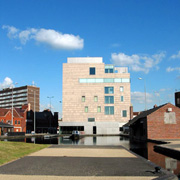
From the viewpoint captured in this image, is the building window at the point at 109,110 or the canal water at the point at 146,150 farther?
the building window at the point at 109,110

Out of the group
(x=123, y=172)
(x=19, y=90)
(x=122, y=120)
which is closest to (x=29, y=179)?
(x=123, y=172)

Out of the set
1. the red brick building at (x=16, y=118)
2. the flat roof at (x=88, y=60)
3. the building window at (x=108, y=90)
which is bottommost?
the red brick building at (x=16, y=118)

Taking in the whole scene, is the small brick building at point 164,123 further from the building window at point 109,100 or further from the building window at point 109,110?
the building window at point 109,100

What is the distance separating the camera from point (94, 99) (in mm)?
91938

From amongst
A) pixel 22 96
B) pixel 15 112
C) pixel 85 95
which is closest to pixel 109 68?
pixel 85 95

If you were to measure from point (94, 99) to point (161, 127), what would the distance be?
46.2 m

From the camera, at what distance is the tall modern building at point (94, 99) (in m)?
90.8

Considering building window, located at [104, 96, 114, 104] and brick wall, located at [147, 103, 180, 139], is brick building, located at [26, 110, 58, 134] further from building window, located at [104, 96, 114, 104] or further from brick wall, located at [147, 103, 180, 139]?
brick wall, located at [147, 103, 180, 139]

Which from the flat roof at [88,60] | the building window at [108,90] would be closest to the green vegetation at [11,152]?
the building window at [108,90]

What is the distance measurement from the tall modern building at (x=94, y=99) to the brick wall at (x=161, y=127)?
4308 centimetres

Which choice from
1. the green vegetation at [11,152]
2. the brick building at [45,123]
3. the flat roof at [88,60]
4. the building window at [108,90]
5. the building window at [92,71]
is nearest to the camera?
the green vegetation at [11,152]

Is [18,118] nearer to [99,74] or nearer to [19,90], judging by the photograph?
[99,74]

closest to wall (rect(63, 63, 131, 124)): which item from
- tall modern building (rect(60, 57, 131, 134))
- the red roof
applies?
tall modern building (rect(60, 57, 131, 134))

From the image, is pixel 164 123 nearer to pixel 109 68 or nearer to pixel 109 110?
pixel 109 110
